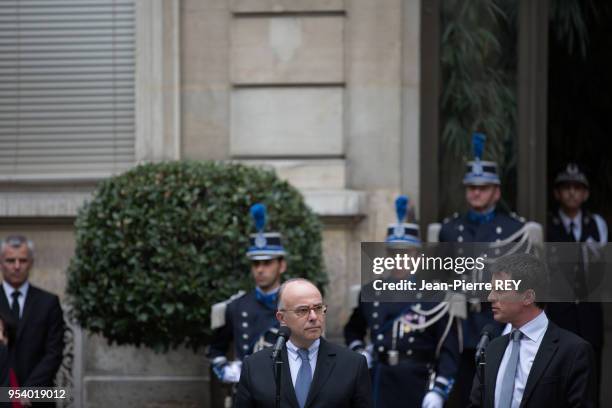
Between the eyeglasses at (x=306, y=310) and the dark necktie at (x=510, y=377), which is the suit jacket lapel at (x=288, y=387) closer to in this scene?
the eyeglasses at (x=306, y=310)

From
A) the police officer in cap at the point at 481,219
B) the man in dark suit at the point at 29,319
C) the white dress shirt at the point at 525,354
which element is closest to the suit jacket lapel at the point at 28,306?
the man in dark suit at the point at 29,319

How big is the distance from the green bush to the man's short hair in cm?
352

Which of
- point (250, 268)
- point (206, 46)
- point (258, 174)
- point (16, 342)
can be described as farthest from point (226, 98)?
point (16, 342)

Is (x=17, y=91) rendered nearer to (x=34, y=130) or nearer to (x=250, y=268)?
(x=34, y=130)

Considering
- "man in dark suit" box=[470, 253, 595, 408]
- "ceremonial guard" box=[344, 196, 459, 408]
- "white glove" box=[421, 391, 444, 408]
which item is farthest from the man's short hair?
"ceremonial guard" box=[344, 196, 459, 408]

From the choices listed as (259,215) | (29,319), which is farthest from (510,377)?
(29,319)

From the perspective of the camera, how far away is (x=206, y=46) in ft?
37.2

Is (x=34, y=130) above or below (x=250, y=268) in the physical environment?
above

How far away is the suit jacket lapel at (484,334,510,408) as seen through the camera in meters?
6.38

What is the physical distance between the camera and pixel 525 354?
6.39m

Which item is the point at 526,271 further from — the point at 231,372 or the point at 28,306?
the point at 28,306

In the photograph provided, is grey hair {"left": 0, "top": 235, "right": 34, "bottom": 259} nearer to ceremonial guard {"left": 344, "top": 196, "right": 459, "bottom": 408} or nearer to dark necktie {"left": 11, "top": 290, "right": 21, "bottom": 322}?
dark necktie {"left": 11, "top": 290, "right": 21, "bottom": 322}

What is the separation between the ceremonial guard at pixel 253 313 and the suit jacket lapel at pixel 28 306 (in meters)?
1.37

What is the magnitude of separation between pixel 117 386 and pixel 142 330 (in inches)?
55.4
